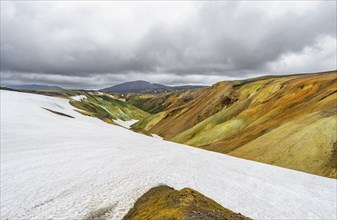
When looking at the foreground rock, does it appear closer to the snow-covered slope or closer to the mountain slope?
the snow-covered slope

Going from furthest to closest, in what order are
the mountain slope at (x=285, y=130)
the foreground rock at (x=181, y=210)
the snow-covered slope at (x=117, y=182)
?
the mountain slope at (x=285, y=130)
the snow-covered slope at (x=117, y=182)
the foreground rock at (x=181, y=210)

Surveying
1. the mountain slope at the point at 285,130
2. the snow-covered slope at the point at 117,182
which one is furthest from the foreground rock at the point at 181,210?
the mountain slope at the point at 285,130

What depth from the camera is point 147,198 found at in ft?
44.9

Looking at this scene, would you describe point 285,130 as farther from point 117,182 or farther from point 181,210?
point 181,210

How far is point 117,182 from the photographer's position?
1700 centimetres

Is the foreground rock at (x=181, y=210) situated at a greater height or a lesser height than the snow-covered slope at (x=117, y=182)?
greater

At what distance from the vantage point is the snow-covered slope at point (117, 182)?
1389 centimetres

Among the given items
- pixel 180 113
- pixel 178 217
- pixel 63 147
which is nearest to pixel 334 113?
pixel 63 147

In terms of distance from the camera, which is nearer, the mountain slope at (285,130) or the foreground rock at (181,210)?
the foreground rock at (181,210)

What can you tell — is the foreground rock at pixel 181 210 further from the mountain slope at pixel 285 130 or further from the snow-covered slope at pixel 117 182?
the mountain slope at pixel 285 130

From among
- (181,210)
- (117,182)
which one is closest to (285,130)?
(117,182)

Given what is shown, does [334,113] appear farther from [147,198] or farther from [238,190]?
[147,198]

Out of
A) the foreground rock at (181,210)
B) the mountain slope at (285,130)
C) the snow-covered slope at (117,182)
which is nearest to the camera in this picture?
the foreground rock at (181,210)

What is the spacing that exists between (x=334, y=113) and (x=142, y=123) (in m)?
133
